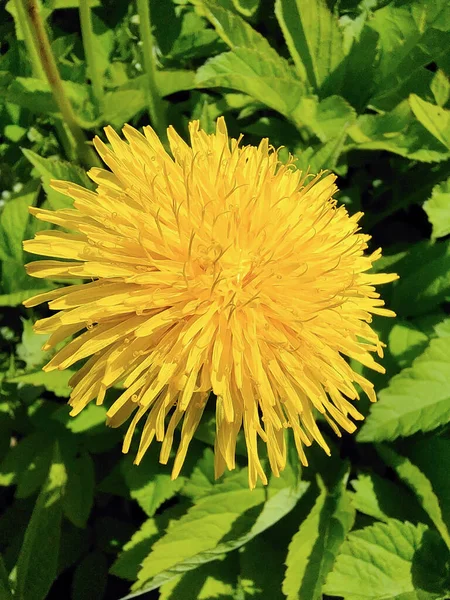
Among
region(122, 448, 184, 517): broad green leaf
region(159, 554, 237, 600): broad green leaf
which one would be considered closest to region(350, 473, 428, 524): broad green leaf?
region(159, 554, 237, 600): broad green leaf

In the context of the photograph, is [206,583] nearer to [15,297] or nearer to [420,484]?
[420,484]

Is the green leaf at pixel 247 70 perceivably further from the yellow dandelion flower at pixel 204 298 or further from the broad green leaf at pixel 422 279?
the broad green leaf at pixel 422 279

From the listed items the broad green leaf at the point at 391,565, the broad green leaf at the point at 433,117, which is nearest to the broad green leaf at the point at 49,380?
the broad green leaf at the point at 391,565

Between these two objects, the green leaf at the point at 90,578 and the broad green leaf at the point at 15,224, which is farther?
the green leaf at the point at 90,578

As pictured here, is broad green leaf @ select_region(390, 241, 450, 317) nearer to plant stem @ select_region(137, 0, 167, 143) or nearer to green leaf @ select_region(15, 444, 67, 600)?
plant stem @ select_region(137, 0, 167, 143)

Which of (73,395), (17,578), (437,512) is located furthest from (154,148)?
(437,512)

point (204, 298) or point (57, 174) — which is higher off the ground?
point (57, 174)

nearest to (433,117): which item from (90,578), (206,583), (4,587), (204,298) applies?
(204,298)
